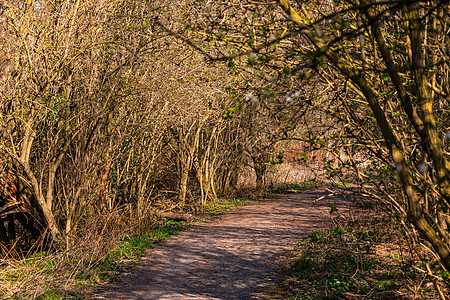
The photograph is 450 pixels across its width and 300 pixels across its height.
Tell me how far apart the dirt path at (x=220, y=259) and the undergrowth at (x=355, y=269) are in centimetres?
54

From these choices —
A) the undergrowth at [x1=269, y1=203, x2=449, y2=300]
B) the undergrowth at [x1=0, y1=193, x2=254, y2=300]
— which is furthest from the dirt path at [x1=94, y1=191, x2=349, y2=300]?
the undergrowth at [x1=269, y1=203, x2=449, y2=300]

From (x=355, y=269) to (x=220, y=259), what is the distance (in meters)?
2.59

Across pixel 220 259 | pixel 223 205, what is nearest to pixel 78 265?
pixel 220 259

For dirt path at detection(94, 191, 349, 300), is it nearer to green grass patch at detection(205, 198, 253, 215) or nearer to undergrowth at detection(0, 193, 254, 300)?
undergrowth at detection(0, 193, 254, 300)

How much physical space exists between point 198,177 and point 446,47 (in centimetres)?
1099

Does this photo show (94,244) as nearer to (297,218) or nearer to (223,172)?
(297,218)

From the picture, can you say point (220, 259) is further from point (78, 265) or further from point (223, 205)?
point (223, 205)

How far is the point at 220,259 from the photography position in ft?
29.8

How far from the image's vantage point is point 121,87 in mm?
9305

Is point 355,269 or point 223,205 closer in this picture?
point 355,269

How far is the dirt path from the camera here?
7.26 metres

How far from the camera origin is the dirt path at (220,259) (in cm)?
726

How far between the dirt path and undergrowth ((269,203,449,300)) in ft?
1.79

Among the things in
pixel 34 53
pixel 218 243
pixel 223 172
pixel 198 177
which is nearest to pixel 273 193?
pixel 223 172
